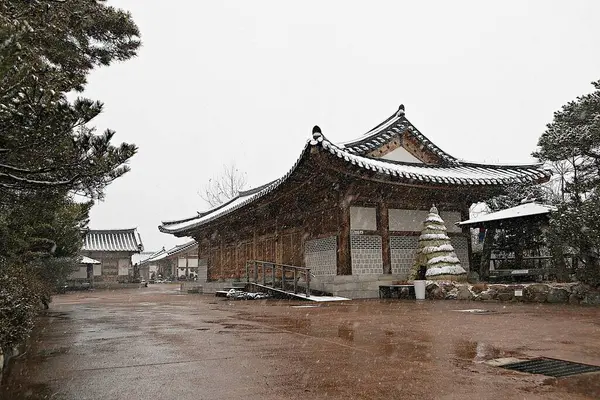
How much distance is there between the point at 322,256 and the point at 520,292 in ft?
20.2

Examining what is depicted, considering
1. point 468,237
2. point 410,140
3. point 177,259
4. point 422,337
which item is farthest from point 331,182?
point 177,259

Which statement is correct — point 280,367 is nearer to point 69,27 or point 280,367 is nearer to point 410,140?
point 69,27

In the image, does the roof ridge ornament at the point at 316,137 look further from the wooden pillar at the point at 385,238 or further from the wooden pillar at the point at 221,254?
the wooden pillar at the point at 221,254

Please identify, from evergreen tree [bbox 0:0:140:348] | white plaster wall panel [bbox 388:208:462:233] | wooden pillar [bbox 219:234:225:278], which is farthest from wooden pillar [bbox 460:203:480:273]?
wooden pillar [bbox 219:234:225:278]

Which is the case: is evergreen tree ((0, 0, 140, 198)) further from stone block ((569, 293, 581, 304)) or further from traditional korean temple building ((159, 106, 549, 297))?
stone block ((569, 293, 581, 304))

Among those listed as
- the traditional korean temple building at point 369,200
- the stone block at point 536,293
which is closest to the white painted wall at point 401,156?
the traditional korean temple building at point 369,200

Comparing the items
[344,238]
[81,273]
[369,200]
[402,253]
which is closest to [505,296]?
[402,253]

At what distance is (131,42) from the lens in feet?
26.6

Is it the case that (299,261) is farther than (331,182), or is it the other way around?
(299,261)

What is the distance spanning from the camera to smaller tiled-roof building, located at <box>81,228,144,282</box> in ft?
136

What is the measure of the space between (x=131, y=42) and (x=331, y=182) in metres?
7.46

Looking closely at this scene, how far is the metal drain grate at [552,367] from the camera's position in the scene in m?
3.89

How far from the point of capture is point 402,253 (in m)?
15.1

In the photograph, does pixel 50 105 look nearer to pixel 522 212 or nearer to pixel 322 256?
pixel 322 256
